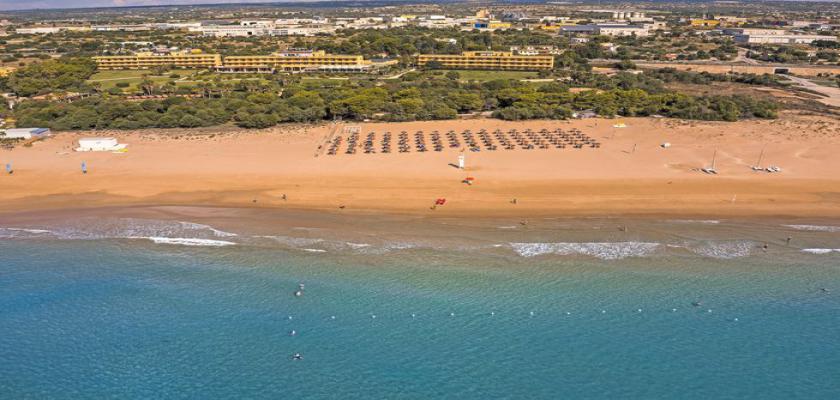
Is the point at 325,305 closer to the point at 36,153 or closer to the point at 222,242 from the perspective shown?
the point at 222,242

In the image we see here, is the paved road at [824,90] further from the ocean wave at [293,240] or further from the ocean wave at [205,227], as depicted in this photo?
the ocean wave at [205,227]

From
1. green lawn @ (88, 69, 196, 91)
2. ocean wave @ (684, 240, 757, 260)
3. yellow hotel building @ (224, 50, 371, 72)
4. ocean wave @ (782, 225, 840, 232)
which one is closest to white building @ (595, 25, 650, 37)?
yellow hotel building @ (224, 50, 371, 72)

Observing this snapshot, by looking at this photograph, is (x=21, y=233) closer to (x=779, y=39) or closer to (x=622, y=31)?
(x=622, y=31)

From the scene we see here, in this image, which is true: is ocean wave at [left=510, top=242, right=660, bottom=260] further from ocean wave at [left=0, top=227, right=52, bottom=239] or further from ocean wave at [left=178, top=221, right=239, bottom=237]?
ocean wave at [left=0, top=227, right=52, bottom=239]

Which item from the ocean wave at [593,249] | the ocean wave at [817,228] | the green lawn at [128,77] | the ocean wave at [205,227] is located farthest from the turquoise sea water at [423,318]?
the green lawn at [128,77]

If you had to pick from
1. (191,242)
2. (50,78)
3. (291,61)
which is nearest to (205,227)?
(191,242)

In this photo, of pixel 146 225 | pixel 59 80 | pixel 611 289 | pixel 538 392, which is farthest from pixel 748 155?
pixel 59 80
